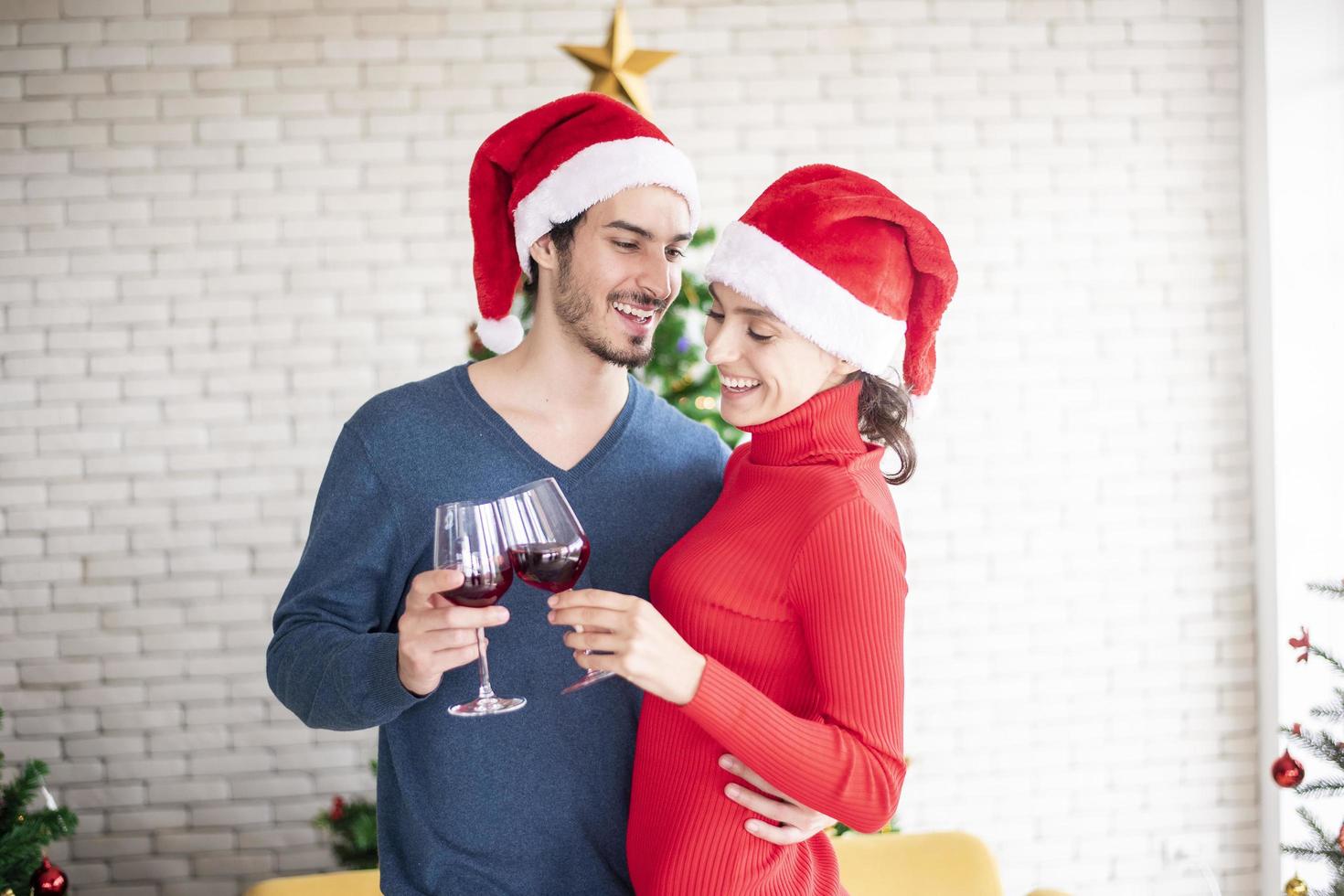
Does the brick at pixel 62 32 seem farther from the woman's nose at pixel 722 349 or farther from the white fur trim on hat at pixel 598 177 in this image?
the woman's nose at pixel 722 349

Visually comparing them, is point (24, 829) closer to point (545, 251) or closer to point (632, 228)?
point (545, 251)

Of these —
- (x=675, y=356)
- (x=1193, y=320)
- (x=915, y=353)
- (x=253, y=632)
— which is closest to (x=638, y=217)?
(x=915, y=353)

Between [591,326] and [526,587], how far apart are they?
1.54 feet

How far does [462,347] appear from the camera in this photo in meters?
3.86

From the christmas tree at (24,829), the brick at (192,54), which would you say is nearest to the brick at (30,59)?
the brick at (192,54)

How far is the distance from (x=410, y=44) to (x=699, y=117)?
1.05 m

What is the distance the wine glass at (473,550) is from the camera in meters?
1.28

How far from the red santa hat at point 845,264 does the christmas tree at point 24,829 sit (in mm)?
2226

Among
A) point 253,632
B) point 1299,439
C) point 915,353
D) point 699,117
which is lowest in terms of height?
point 253,632

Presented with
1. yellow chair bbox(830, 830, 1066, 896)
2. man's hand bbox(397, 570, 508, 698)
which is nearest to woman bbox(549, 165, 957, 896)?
man's hand bbox(397, 570, 508, 698)

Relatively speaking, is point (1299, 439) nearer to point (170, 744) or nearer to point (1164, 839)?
point (1164, 839)

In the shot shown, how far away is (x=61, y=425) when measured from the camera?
3.77 metres

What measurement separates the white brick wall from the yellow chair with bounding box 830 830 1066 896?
4.01ft

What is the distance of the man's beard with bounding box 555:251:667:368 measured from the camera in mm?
1870
